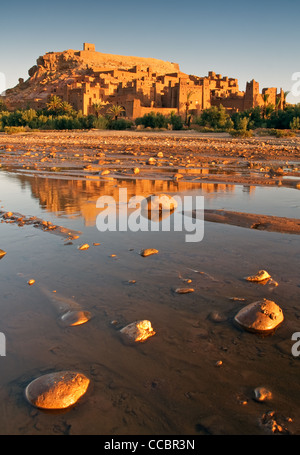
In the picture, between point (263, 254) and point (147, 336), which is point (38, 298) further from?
point (263, 254)

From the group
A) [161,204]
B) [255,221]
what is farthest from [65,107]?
[255,221]

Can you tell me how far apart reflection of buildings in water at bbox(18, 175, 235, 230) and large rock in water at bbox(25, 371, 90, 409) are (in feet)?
10.5

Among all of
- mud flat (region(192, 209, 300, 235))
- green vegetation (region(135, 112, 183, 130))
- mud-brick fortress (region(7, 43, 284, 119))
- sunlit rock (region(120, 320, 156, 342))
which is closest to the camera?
sunlit rock (region(120, 320, 156, 342))

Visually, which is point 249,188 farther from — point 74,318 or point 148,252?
point 74,318

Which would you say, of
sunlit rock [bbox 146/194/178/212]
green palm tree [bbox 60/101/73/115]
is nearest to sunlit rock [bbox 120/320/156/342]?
sunlit rock [bbox 146/194/178/212]

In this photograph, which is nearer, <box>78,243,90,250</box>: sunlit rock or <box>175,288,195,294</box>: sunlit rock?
<box>175,288,195,294</box>: sunlit rock

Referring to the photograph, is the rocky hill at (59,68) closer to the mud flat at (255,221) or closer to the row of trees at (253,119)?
the row of trees at (253,119)

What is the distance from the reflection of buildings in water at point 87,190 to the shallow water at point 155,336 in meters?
1.15

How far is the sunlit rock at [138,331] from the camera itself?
7.43 feet

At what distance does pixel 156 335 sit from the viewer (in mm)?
2316

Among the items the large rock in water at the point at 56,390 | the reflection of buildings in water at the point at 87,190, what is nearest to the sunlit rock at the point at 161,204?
the reflection of buildings in water at the point at 87,190

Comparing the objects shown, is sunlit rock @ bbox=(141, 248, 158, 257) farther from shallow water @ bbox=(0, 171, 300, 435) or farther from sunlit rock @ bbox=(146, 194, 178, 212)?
sunlit rock @ bbox=(146, 194, 178, 212)

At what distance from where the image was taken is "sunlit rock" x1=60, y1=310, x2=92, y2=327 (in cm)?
245
